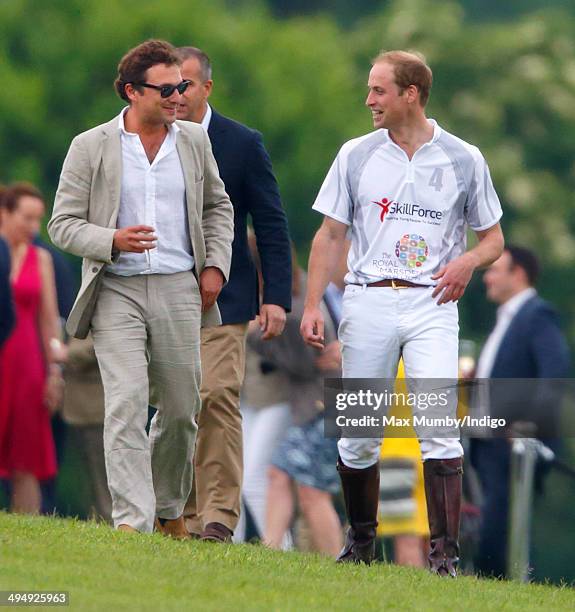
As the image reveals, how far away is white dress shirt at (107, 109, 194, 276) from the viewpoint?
31.0 feet

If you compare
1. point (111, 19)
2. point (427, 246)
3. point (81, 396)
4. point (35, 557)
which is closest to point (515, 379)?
point (81, 396)

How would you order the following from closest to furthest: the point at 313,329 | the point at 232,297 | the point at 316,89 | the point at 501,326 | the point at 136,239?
1. the point at 136,239
2. the point at 313,329
3. the point at 232,297
4. the point at 501,326
5. the point at 316,89

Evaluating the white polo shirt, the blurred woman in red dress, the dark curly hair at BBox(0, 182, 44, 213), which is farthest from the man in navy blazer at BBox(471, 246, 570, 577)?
the white polo shirt

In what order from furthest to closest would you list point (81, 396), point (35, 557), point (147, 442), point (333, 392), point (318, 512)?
point (81, 396), point (318, 512), point (333, 392), point (147, 442), point (35, 557)

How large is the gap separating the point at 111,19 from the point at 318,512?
33.8 meters

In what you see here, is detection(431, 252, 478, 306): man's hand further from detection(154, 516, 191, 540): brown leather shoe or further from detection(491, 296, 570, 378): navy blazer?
detection(491, 296, 570, 378): navy blazer

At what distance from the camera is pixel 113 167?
9.38m

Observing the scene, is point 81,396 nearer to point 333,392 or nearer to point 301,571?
point 333,392

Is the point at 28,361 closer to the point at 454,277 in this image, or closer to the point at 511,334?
the point at 511,334

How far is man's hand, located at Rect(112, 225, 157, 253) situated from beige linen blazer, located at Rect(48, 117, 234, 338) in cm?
7

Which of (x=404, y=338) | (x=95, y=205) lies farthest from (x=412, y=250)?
(x=95, y=205)

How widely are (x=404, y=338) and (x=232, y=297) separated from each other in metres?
1.30

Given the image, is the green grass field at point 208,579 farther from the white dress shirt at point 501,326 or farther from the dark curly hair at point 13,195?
the dark curly hair at point 13,195

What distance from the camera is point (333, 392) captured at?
10164mm
